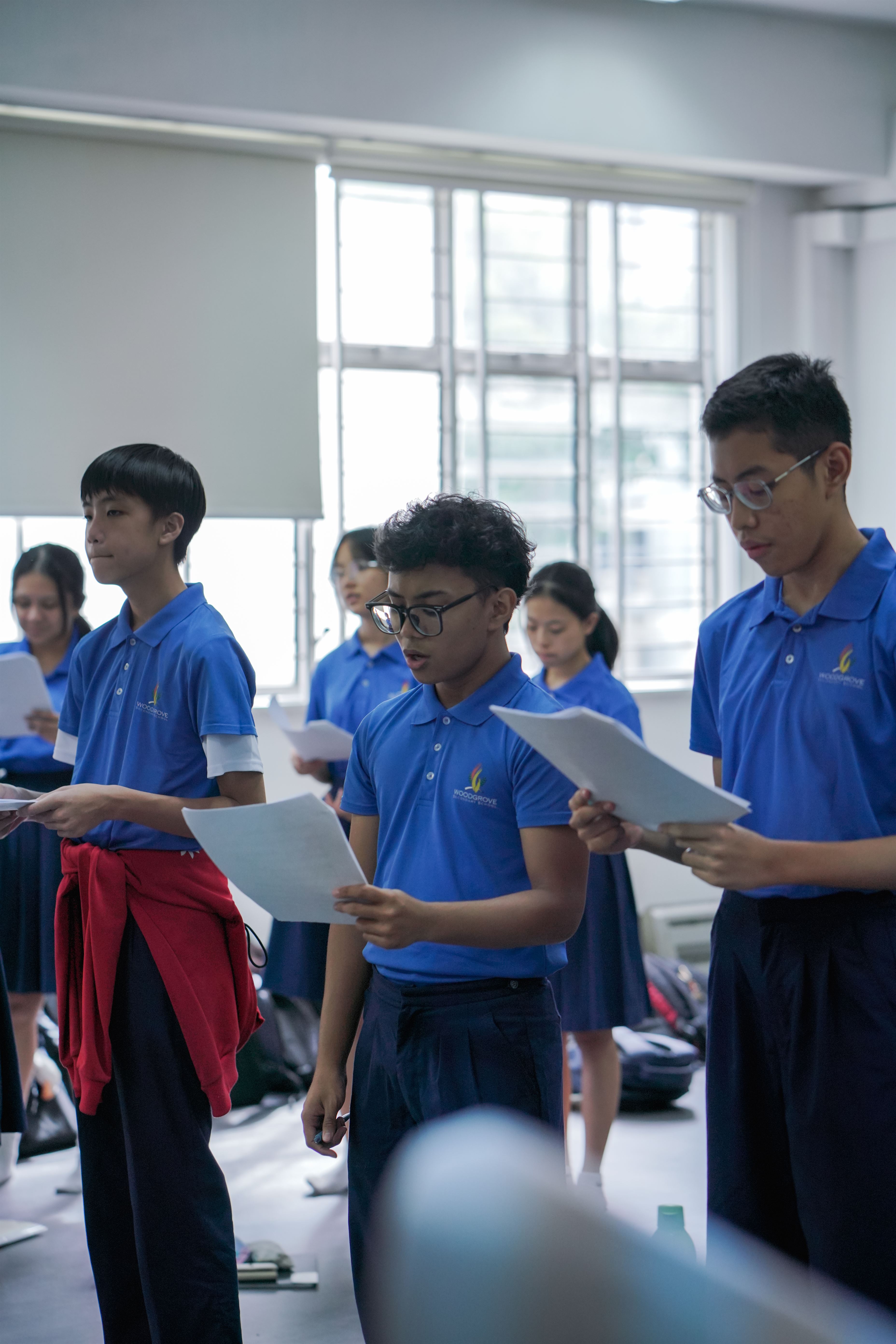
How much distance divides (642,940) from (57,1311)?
119 inches

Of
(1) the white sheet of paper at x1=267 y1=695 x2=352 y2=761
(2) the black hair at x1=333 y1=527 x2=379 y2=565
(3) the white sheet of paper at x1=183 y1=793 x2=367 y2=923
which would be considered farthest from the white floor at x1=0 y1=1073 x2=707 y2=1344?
(2) the black hair at x1=333 y1=527 x2=379 y2=565

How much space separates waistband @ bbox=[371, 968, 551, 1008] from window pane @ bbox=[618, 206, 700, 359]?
4.43m

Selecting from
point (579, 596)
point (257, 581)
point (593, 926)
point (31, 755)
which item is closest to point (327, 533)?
point (257, 581)

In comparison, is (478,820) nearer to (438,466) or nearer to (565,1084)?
(565,1084)

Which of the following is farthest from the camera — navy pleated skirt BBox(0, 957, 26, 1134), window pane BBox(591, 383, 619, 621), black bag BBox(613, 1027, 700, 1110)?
window pane BBox(591, 383, 619, 621)

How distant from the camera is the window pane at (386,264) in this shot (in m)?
4.98

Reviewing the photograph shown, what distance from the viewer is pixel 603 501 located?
550 cm

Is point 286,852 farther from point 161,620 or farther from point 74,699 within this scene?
point 74,699

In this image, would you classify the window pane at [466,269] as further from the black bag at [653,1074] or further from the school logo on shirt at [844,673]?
the school logo on shirt at [844,673]

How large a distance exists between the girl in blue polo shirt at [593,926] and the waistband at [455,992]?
1347 millimetres

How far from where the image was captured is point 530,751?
5.01 feet

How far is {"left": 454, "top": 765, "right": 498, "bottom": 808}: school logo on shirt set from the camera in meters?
1.54

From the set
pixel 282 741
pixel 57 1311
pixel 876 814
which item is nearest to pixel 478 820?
pixel 876 814

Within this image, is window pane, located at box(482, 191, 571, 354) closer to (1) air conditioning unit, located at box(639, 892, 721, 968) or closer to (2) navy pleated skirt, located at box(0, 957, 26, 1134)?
(1) air conditioning unit, located at box(639, 892, 721, 968)
